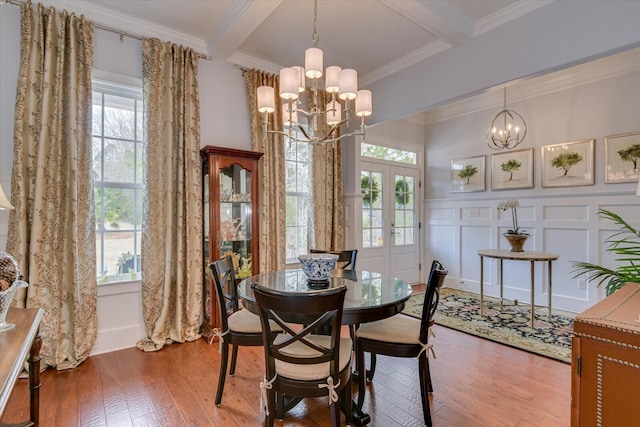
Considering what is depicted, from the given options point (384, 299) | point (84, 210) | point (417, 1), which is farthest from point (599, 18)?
point (84, 210)

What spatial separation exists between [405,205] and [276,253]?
2.74 meters

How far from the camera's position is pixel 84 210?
2.75 m

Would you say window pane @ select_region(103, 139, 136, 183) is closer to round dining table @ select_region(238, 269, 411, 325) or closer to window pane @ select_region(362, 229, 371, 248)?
round dining table @ select_region(238, 269, 411, 325)

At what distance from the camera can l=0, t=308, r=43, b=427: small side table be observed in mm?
1090

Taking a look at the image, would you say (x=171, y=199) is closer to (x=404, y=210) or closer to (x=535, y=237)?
→ (x=404, y=210)

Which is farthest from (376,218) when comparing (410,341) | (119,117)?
(119,117)

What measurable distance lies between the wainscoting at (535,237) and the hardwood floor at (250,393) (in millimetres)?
1781

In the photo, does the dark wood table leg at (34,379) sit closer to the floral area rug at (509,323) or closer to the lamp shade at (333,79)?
the lamp shade at (333,79)

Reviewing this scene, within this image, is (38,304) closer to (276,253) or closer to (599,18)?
(276,253)

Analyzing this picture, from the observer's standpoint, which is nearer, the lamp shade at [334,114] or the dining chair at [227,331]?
the dining chair at [227,331]

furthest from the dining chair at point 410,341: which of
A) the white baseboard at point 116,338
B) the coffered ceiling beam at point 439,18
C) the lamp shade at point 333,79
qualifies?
the white baseboard at point 116,338

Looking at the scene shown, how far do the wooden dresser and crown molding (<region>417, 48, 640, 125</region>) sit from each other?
8.18ft

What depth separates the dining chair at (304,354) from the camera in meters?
1.53

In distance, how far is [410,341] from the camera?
78.7 inches
